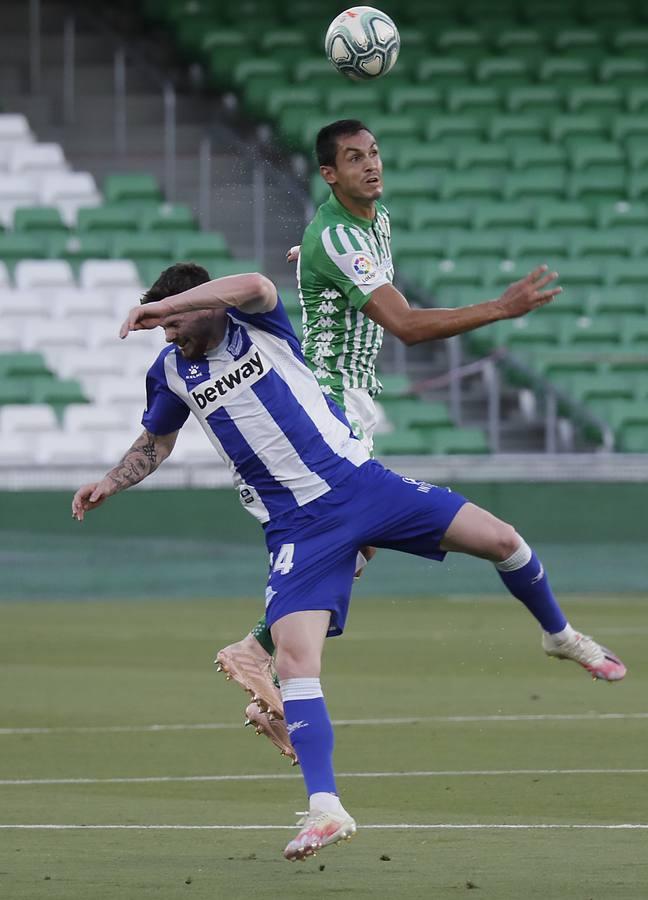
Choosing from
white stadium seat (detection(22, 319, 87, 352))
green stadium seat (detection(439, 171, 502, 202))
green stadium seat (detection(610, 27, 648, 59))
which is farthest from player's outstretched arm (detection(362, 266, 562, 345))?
green stadium seat (detection(610, 27, 648, 59))

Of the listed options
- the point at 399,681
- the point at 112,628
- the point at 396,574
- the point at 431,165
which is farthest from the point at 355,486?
the point at 431,165

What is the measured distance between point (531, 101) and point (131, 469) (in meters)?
20.1

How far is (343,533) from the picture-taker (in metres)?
7.03

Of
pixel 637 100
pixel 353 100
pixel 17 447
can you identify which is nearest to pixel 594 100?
pixel 637 100

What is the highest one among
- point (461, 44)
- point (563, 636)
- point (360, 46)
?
point (461, 44)

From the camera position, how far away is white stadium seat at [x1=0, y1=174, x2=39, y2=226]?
80.2 feet

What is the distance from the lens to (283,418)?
7.03m

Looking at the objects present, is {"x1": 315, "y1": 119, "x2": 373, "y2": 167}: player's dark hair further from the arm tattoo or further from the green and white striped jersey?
the arm tattoo

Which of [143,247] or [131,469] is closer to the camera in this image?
[131,469]

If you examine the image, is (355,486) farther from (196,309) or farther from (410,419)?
(410,419)

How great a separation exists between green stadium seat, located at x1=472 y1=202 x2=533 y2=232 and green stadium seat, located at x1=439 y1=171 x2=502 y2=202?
57cm

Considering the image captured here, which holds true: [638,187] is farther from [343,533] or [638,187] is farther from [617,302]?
[343,533]

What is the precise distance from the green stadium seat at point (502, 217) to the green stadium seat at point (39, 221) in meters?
5.35

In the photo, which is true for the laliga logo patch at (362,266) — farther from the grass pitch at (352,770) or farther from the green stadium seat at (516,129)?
the green stadium seat at (516,129)
